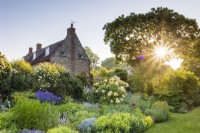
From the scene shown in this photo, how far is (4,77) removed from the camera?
14.6 m

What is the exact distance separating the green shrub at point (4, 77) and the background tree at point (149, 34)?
20113 millimetres

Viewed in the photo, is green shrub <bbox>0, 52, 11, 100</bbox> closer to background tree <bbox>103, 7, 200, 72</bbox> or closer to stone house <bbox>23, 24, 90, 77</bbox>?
background tree <bbox>103, 7, 200, 72</bbox>

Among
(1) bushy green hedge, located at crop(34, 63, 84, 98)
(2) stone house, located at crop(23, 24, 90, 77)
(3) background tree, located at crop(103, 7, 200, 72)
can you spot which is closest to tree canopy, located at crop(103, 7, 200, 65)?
(3) background tree, located at crop(103, 7, 200, 72)

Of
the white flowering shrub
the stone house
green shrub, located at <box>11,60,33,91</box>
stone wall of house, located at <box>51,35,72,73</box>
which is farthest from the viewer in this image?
the stone house

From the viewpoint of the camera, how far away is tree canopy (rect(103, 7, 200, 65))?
103ft

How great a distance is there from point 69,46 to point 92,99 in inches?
907

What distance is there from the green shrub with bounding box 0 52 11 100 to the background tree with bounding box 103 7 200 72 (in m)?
20.1

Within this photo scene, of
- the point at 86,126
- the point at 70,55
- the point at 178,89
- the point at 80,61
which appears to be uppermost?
the point at 70,55

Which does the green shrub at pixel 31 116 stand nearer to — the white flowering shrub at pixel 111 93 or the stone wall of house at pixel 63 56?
the white flowering shrub at pixel 111 93

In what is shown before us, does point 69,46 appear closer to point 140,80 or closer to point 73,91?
point 140,80

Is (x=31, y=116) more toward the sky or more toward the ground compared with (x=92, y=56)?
more toward the ground

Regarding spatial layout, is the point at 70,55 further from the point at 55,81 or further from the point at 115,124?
the point at 115,124

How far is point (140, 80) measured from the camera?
26.9m

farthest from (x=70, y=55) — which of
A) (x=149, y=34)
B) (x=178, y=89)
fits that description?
(x=178, y=89)
